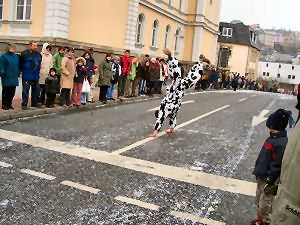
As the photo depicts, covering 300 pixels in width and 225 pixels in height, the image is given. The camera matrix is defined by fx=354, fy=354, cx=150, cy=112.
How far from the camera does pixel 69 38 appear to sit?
Answer: 20.8 meters

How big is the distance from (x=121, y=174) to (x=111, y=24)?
20825 millimetres

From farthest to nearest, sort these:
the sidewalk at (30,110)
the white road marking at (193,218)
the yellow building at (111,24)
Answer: the yellow building at (111,24) → the sidewalk at (30,110) → the white road marking at (193,218)

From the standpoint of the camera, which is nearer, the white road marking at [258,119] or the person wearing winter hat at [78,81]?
the person wearing winter hat at [78,81]

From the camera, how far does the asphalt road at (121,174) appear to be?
4.35 metres

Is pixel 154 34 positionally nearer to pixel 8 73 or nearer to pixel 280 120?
pixel 8 73

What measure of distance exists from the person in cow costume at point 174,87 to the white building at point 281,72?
112886 mm

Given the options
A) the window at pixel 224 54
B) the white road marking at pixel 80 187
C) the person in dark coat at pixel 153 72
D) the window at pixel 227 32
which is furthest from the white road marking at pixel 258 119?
the window at pixel 227 32

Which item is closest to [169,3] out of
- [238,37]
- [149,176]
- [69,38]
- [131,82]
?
[69,38]

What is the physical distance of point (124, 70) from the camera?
1576 cm

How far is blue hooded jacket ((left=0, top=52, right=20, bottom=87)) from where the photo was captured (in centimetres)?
1001

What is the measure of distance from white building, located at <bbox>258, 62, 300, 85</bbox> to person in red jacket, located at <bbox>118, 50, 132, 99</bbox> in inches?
4208

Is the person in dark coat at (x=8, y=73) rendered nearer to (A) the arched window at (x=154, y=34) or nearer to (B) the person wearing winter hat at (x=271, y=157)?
(B) the person wearing winter hat at (x=271, y=157)

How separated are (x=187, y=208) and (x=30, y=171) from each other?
2.55 meters

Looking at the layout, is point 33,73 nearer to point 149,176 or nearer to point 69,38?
point 149,176
